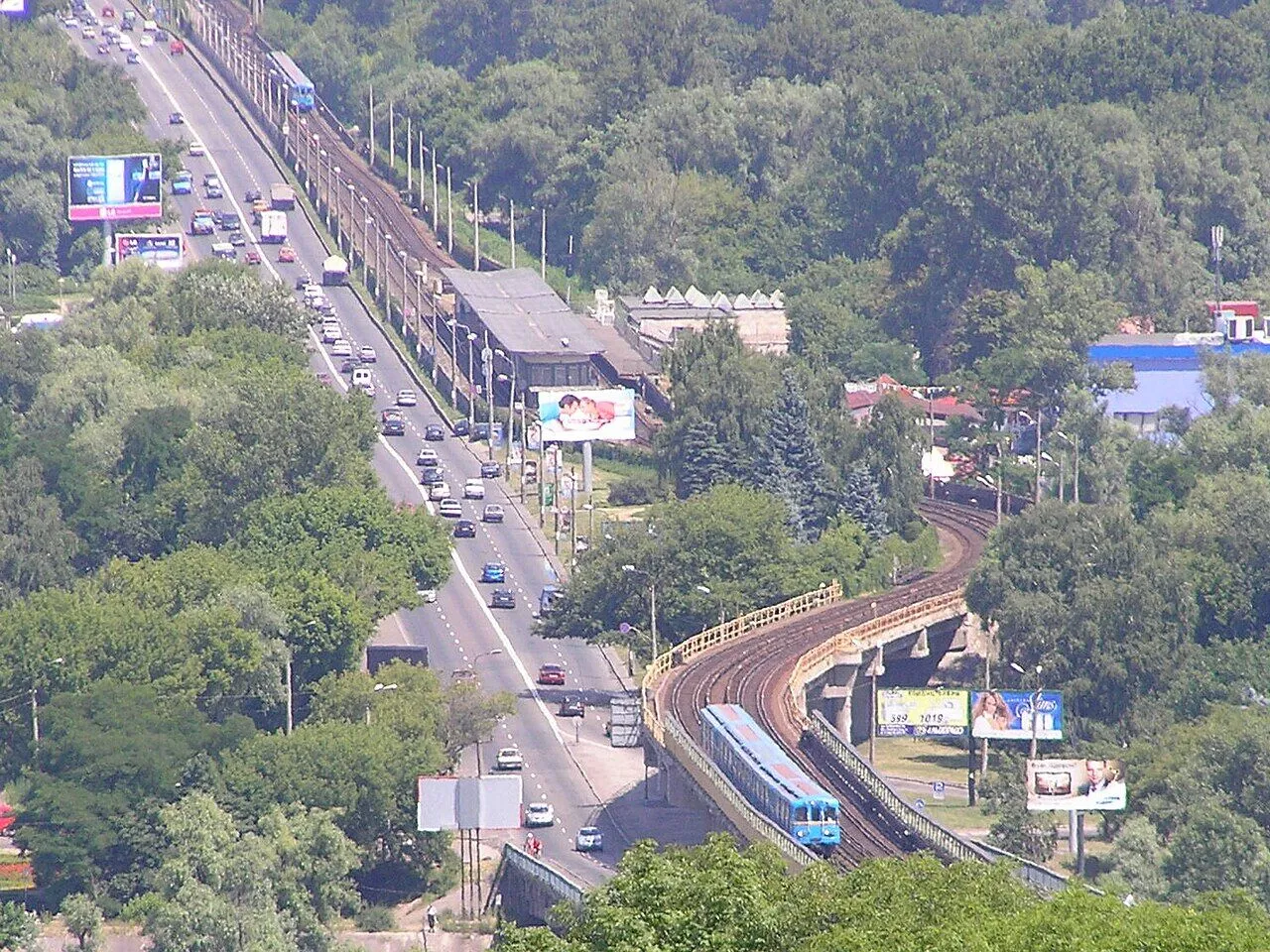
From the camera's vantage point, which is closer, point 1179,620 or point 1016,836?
point 1016,836

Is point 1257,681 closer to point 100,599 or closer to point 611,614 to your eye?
point 611,614

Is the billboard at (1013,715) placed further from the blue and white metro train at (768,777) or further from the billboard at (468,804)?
the billboard at (468,804)

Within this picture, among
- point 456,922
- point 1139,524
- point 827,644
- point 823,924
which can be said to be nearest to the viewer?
point 823,924

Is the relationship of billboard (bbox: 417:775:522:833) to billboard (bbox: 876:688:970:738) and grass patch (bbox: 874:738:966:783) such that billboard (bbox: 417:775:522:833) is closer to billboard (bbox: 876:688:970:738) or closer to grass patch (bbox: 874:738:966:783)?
billboard (bbox: 876:688:970:738)

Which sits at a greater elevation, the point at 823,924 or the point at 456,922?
the point at 823,924

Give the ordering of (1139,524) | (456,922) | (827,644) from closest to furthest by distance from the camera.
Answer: (456,922) → (827,644) → (1139,524)

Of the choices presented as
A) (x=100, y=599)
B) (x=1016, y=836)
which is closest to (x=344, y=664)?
(x=100, y=599)
